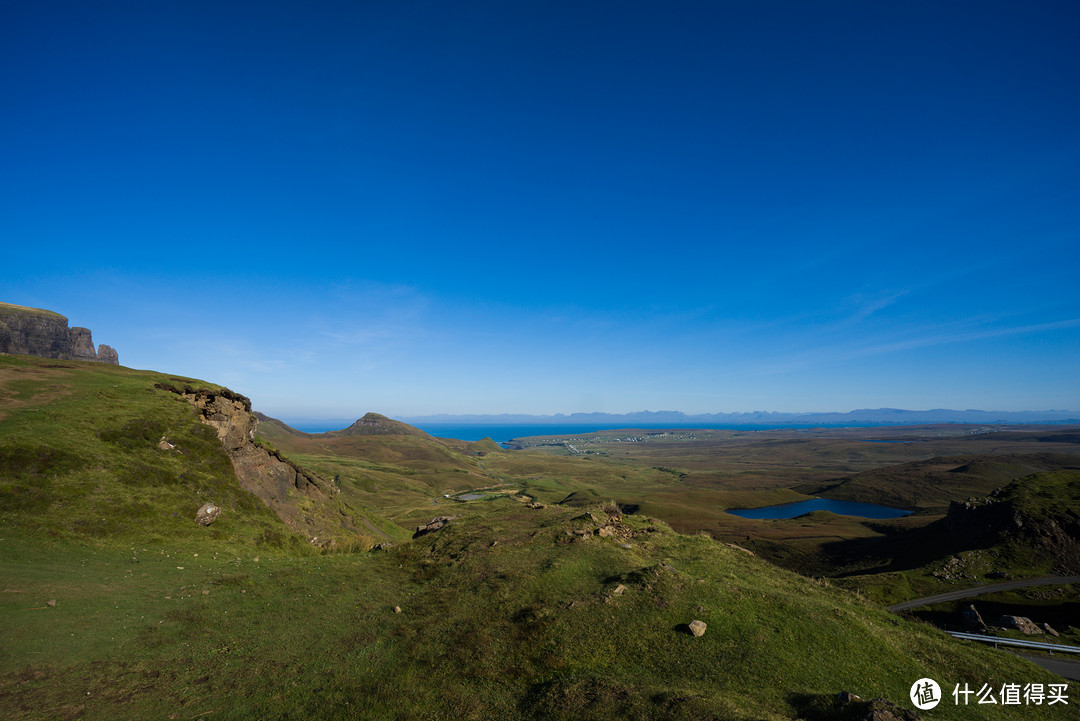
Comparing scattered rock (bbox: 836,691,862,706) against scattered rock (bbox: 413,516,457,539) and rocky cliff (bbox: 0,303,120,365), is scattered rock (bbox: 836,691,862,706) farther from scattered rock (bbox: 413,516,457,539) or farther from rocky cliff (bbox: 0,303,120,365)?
rocky cliff (bbox: 0,303,120,365)

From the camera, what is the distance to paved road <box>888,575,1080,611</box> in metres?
50.6

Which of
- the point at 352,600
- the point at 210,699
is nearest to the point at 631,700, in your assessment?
the point at 210,699

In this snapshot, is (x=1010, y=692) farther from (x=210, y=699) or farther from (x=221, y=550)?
(x=221, y=550)

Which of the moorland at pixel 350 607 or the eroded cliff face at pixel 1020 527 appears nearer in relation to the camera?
the moorland at pixel 350 607

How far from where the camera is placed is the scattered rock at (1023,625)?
119 ft

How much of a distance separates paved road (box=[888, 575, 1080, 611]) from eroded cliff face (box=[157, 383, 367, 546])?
68.0m

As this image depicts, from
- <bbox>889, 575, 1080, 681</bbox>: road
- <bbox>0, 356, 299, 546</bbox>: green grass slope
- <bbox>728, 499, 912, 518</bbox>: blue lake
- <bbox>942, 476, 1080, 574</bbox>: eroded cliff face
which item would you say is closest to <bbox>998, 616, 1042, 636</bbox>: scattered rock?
<bbox>889, 575, 1080, 681</bbox>: road

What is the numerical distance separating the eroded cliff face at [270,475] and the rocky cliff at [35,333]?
12160 centimetres

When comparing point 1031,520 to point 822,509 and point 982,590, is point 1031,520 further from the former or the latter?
point 822,509

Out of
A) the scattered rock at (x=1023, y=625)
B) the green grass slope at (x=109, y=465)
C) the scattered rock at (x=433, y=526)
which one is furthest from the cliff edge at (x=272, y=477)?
the scattered rock at (x=1023, y=625)

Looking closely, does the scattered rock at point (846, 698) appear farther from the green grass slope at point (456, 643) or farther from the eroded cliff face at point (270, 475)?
the eroded cliff face at point (270, 475)

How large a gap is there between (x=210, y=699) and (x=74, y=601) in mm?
11466

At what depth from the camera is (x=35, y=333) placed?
12988cm

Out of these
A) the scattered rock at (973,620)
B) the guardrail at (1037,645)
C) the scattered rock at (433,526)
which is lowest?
the scattered rock at (973,620)
